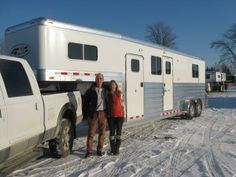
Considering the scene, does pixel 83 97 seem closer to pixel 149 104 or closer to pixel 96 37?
pixel 96 37

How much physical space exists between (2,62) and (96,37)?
14.0 feet

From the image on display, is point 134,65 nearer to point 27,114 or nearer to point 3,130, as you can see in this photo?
point 27,114

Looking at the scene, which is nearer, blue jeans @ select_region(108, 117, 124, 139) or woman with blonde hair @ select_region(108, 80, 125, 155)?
woman with blonde hair @ select_region(108, 80, 125, 155)

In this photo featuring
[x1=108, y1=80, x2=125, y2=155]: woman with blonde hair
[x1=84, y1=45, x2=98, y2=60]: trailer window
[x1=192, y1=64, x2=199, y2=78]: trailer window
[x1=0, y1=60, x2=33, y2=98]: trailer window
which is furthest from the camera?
[x1=192, y1=64, x2=199, y2=78]: trailer window

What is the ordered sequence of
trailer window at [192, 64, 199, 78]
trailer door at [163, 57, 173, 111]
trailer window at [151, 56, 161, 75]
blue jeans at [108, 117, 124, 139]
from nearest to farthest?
blue jeans at [108, 117, 124, 139]
trailer window at [151, 56, 161, 75]
trailer door at [163, 57, 173, 111]
trailer window at [192, 64, 199, 78]

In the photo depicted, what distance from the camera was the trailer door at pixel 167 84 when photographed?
44.6 ft

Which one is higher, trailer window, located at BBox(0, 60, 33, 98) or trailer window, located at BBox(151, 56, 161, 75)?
trailer window, located at BBox(151, 56, 161, 75)

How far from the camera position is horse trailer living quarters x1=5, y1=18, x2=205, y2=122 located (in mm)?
8664

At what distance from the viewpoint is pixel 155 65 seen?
12742 millimetres

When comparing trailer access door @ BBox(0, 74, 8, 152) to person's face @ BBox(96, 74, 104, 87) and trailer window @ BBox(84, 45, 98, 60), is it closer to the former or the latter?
person's face @ BBox(96, 74, 104, 87)

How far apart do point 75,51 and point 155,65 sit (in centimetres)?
417

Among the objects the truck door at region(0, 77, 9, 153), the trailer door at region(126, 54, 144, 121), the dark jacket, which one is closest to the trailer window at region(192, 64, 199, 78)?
the trailer door at region(126, 54, 144, 121)

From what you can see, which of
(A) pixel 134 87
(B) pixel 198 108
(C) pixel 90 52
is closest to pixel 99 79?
(C) pixel 90 52

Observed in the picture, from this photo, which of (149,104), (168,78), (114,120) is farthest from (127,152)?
(168,78)
